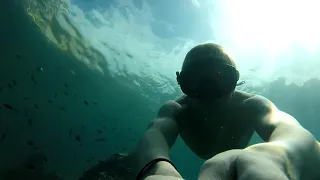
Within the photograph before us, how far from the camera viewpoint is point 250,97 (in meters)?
3.83

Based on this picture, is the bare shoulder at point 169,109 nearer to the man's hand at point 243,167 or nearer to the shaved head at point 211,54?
the shaved head at point 211,54

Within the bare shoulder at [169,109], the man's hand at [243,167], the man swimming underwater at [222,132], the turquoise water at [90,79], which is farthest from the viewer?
the turquoise water at [90,79]

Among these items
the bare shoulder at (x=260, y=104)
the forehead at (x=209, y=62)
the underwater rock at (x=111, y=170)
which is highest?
the forehead at (x=209, y=62)

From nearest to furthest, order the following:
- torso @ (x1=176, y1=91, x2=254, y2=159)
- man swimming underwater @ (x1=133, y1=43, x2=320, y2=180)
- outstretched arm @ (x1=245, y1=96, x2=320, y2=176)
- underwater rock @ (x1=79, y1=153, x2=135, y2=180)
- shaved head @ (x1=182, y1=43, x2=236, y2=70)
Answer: man swimming underwater @ (x1=133, y1=43, x2=320, y2=180), outstretched arm @ (x1=245, y1=96, x2=320, y2=176), shaved head @ (x1=182, y1=43, x2=236, y2=70), torso @ (x1=176, y1=91, x2=254, y2=159), underwater rock @ (x1=79, y1=153, x2=135, y2=180)

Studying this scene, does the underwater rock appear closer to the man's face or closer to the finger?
the man's face

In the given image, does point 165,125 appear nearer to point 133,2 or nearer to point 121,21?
point 133,2

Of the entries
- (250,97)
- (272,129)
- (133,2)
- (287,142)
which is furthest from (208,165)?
(133,2)

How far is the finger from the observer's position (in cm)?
132

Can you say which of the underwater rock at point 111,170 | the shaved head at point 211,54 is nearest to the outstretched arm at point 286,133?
the shaved head at point 211,54

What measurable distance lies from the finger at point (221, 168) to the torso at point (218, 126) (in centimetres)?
229

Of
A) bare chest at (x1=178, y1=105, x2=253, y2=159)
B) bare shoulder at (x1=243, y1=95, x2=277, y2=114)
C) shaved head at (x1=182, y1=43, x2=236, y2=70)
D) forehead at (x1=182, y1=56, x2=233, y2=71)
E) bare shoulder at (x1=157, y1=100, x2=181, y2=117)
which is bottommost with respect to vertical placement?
bare chest at (x1=178, y1=105, x2=253, y2=159)

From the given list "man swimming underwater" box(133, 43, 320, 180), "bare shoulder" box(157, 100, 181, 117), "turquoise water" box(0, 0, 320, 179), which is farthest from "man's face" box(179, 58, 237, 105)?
"turquoise water" box(0, 0, 320, 179)

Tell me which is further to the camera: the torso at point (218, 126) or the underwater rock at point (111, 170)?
the underwater rock at point (111, 170)

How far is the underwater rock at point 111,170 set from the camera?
12766 mm
